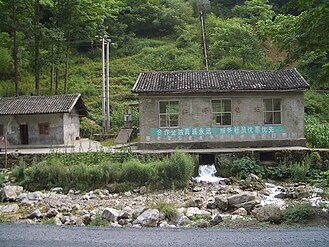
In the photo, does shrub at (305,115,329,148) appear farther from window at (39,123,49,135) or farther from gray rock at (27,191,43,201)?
window at (39,123,49,135)

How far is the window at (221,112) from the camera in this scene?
18.5 m

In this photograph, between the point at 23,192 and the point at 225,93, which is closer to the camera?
the point at 23,192

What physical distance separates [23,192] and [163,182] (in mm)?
5328

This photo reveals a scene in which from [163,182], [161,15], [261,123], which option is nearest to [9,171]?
[163,182]

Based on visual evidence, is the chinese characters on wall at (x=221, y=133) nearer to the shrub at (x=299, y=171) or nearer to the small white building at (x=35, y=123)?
the shrub at (x=299, y=171)

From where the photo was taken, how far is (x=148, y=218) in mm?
9180

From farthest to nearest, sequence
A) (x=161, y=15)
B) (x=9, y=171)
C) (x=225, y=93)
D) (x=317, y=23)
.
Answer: (x=161, y=15) < (x=225, y=93) < (x=9, y=171) < (x=317, y=23)

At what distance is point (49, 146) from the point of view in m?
21.0

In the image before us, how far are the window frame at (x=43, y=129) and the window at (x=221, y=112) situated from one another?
973 centimetres

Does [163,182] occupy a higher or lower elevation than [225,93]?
lower

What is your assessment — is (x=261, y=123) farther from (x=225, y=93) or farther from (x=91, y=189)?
(x=91, y=189)

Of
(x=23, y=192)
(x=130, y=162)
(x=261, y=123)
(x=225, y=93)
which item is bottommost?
(x=23, y=192)

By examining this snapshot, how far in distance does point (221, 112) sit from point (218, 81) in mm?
1657

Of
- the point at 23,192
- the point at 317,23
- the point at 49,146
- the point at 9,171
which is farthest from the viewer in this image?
the point at 49,146
